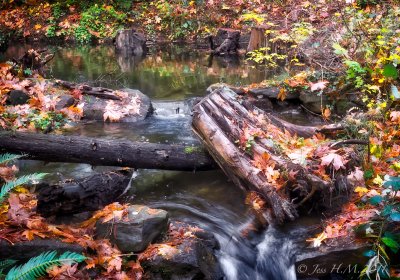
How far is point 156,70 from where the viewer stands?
12016mm

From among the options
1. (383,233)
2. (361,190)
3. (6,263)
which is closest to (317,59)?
(361,190)

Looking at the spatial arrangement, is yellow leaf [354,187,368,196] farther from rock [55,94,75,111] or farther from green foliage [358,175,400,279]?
rock [55,94,75,111]

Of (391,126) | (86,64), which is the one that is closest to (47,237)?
(391,126)

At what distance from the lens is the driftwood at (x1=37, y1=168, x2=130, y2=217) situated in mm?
3861

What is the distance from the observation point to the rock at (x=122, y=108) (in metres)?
7.60

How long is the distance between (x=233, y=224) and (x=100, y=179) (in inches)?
64.2

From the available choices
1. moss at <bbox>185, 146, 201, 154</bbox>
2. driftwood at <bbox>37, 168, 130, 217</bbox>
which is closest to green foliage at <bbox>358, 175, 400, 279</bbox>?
moss at <bbox>185, 146, 201, 154</bbox>

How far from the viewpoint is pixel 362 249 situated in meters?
3.44

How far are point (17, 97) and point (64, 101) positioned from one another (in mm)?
871

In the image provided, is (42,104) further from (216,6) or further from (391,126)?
(216,6)

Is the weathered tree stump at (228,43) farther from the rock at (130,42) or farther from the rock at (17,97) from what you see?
the rock at (17,97)

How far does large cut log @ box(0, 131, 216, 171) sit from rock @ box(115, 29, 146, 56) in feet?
37.4

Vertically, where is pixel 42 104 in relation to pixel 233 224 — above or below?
above

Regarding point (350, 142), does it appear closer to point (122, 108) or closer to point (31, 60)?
point (122, 108)
